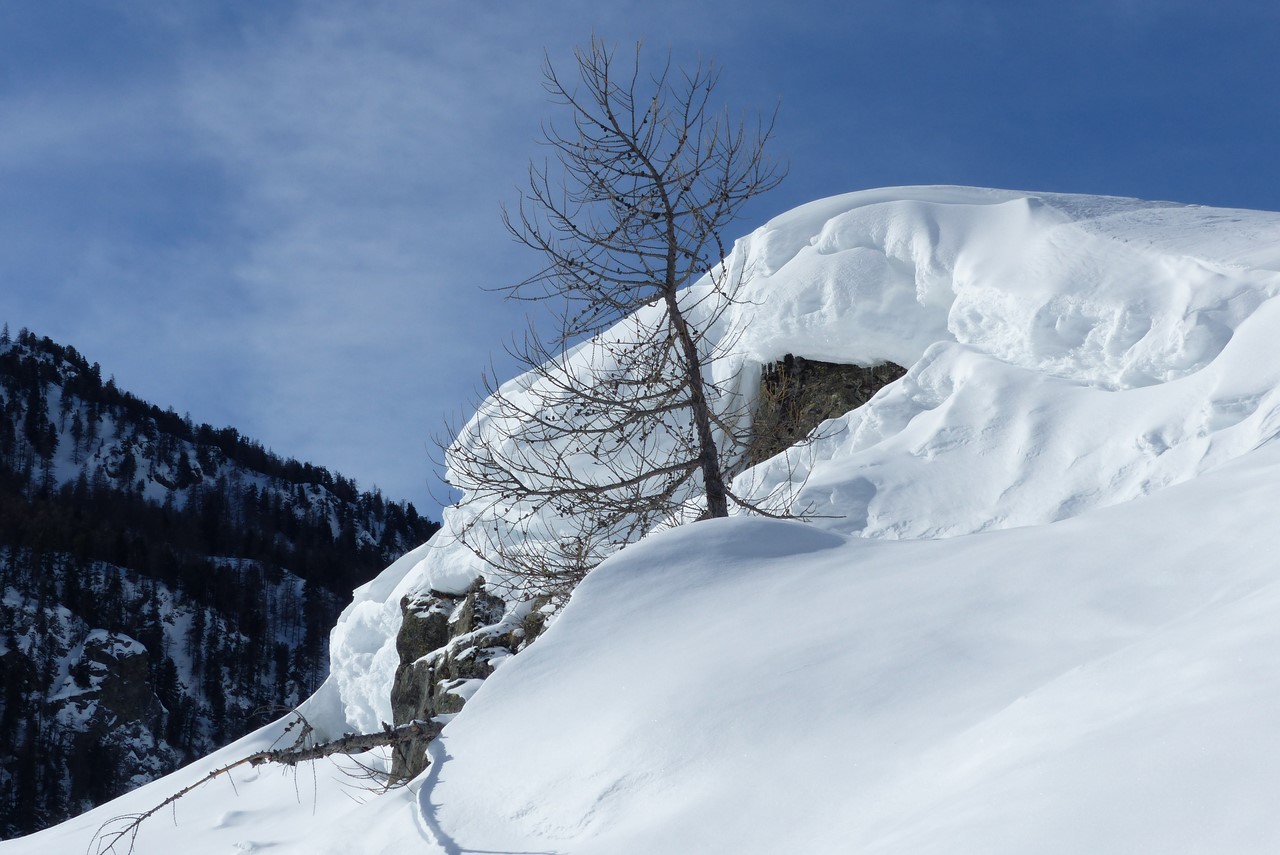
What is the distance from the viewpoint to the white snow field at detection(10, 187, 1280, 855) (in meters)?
2.15

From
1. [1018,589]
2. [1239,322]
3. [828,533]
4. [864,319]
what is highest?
[864,319]

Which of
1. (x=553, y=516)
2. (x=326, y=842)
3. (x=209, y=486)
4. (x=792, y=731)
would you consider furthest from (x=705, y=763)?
(x=209, y=486)

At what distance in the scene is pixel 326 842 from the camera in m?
3.99

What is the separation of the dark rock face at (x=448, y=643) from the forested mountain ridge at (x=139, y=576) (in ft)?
152

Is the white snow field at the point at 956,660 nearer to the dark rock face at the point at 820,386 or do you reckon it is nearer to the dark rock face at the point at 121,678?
the dark rock face at the point at 820,386

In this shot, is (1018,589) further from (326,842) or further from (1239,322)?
(1239,322)

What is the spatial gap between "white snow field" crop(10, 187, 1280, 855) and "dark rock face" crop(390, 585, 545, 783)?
1.34 metres

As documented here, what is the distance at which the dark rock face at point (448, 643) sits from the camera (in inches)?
323

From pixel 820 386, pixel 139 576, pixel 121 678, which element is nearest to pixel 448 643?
pixel 820 386

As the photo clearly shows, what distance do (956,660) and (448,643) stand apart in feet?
24.1

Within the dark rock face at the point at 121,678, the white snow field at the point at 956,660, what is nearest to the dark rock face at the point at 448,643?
the white snow field at the point at 956,660

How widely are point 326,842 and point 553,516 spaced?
242 inches

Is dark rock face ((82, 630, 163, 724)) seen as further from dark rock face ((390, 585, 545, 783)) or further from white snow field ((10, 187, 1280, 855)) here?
Answer: white snow field ((10, 187, 1280, 855))

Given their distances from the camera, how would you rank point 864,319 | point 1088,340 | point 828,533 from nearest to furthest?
point 828,533, point 1088,340, point 864,319
